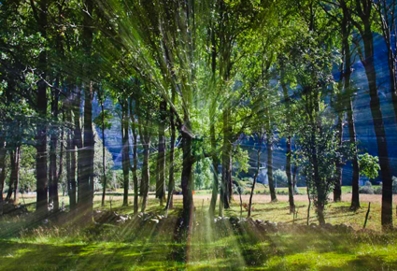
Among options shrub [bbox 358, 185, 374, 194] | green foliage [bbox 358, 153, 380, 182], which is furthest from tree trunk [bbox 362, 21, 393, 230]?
shrub [bbox 358, 185, 374, 194]

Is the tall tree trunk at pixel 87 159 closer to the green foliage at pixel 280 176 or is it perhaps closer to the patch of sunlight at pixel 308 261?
the patch of sunlight at pixel 308 261

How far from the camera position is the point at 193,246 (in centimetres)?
1430

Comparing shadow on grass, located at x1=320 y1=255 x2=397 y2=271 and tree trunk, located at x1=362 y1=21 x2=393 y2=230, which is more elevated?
tree trunk, located at x1=362 y1=21 x2=393 y2=230

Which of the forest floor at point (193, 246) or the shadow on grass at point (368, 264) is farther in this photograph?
the forest floor at point (193, 246)

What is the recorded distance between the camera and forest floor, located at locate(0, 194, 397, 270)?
11125 millimetres

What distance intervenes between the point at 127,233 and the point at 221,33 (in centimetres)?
1324

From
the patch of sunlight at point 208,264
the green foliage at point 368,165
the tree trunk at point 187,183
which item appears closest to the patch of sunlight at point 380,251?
the patch of sunlight at point 208,264

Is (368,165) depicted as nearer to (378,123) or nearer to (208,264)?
(378,123)

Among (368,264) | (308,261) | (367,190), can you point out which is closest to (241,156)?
(308,261)

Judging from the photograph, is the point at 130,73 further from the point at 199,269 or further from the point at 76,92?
the point at 199,269

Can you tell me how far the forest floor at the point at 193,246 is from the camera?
11.1 metres

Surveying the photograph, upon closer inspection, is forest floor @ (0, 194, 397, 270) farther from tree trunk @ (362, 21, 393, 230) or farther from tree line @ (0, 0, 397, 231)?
tree trunk @ (362, 21, 393, 230)

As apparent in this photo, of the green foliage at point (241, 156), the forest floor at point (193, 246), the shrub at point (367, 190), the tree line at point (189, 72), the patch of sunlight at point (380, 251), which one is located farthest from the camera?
the shrub at point (367, 190)

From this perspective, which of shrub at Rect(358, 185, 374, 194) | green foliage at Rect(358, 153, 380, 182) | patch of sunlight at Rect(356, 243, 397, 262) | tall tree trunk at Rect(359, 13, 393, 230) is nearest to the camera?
patch of sunlight at Rect(356, 243, 397, 262)
